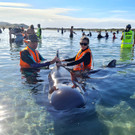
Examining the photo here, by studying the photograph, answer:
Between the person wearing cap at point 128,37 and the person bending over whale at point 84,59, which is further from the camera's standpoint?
the person wearing cap at point 128,37

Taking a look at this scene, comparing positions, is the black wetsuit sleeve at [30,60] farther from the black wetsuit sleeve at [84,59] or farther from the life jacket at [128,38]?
the life jacket at [128,38]

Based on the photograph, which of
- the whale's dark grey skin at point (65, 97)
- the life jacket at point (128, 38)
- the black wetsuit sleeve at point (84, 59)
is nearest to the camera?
the whale's dark grey skin at point (65, 97)

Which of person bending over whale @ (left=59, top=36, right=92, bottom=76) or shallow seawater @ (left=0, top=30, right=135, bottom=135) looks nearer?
shallow seawater @ (left=0, top=30, right=135, bottom=135)

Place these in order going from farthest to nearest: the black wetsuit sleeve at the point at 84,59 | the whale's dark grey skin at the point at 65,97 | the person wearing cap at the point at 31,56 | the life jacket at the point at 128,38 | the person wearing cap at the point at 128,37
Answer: the life jacket at the point at 128,38 < the person wearing cap at the point at 128,37 < the black wetsuit sleeve at the point at 84,59 < the person wearing cap at the point at 31,56 < the whale's dark grey skin at the point at 65,97

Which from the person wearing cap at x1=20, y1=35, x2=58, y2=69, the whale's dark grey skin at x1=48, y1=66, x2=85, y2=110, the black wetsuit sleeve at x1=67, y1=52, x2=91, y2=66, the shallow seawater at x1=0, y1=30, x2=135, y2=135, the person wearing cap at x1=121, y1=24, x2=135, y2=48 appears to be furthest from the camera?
the person wearing cap at x1=121, y1=24, x2=135, y2=48

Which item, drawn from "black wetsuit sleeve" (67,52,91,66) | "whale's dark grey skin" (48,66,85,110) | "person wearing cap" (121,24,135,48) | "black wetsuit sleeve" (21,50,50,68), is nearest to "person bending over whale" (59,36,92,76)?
"black wetsuit sleeve" (67,52,91,66)

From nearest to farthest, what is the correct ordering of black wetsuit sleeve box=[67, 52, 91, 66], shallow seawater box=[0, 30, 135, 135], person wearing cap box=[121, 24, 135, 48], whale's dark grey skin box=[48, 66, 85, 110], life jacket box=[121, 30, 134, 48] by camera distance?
shallow seawater box=[0, 30, 135, 135], whale's dark grey skin box=[48, 66, 85, 110], black wetsuit sleeve box=[67, 52, 91, 66], person wearing cap box=[121, 24, 135, 48], life jacket box=[121, 30, 134, 48]

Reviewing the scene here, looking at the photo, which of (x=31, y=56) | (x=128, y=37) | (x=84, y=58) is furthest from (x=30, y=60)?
(x=128, y=37)

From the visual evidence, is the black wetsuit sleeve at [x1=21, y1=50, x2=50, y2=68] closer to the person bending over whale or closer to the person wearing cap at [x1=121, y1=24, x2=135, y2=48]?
the person bending over whale

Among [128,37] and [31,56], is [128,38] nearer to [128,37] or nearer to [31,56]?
[128,37]

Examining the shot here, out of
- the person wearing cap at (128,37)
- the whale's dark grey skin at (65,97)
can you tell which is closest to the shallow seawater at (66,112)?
the whale's dark grey skin at (65,97)

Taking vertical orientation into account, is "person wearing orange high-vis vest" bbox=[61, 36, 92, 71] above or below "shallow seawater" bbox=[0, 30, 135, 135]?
above

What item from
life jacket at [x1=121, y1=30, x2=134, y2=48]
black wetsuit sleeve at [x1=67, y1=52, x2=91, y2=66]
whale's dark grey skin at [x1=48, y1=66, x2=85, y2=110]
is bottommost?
whale's dark grey skin at [x1=48, y1=66, x2=85, y2=110]

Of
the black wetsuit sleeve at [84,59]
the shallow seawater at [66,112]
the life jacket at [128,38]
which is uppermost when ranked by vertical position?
the life jacket at [128,38]
